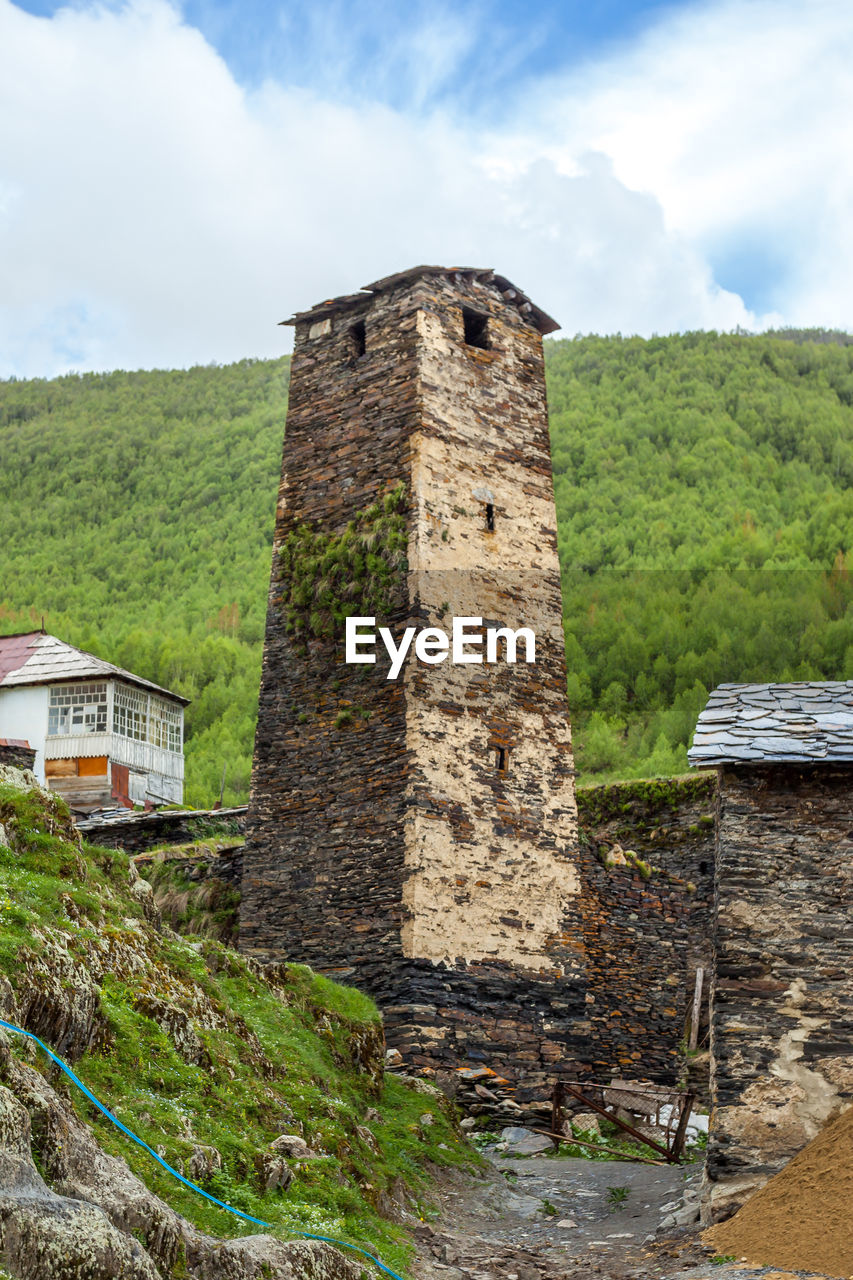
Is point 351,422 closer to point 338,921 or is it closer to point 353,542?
point 353,542

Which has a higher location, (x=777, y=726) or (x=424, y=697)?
(x=424, y=697)

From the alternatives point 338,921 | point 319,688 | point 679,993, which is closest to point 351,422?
point 319,688

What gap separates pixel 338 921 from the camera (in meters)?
14.1

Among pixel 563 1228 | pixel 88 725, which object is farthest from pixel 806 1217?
pixel 88 725

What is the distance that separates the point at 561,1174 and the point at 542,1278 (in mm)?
3252

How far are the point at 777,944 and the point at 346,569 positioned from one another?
7.70 meters

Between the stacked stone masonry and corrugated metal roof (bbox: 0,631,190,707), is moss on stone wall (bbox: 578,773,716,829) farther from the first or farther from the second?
corrugated metal roof (bbox: 0,631,190,707)

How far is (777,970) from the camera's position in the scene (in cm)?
915

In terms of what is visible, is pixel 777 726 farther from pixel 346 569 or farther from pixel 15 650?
pixel 15 650

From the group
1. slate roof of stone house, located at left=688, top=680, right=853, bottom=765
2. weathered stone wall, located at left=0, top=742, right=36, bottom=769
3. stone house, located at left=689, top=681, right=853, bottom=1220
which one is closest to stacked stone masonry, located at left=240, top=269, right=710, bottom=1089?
slate roof of stone house, located at left=688, top=680, right=853, bottom=765

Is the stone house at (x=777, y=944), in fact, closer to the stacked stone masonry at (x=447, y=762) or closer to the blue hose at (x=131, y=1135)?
the blue hose at (x=131, y=1135)

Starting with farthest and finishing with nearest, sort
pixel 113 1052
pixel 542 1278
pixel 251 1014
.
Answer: pixel 251 1014
pixel 542 1278
pixel 113 1052

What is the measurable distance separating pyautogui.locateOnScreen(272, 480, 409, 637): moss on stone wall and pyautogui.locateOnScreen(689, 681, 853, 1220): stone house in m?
5.61

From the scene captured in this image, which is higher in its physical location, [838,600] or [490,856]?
[838,600]
